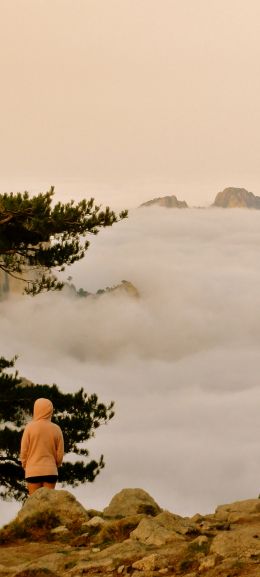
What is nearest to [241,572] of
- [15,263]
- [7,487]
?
[15,263]

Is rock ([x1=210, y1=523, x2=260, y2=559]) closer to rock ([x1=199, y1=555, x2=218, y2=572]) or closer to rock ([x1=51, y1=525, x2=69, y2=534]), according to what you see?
rock ([x1=199, y1=555, x2=218, y2=572])

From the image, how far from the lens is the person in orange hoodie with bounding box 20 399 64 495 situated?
15.3 metres

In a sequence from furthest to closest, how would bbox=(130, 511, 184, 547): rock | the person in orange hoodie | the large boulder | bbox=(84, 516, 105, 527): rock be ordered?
the person in orange hoodie, the large boulder, bbox=(84, 516, 105, 527): rock, bbox=(130, 511, 184, 547): rock

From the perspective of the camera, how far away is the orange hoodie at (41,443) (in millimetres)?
15258

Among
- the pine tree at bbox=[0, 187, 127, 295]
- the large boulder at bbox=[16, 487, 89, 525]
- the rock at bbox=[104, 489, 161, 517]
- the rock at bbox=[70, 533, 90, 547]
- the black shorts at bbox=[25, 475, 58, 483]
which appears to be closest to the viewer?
the rock at bbox=[70, 533, 90, 547]

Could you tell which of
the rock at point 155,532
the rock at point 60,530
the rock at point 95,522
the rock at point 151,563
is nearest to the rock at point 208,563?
the rock at point 151,563

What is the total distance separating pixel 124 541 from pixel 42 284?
15.8 meters

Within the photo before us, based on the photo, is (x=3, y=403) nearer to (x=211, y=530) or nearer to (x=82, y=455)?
(x=82, y=455)

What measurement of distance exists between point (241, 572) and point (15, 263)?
60.1ft

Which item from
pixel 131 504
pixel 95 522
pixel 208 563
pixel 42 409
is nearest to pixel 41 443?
pixel 42 409

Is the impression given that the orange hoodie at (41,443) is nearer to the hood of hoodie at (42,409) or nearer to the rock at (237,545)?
the hood of hoodie at (42,409)

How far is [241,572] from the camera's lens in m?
9.62

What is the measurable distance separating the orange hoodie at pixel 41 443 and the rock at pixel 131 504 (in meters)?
1.31

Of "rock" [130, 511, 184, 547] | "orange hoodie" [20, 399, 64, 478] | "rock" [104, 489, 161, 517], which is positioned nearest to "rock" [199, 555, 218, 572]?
"rock" [130, 511, 184, 547]
